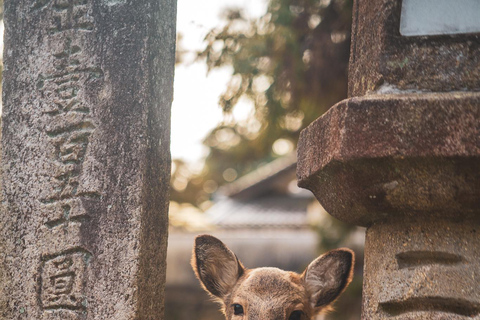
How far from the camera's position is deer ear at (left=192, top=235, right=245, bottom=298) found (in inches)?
98.6

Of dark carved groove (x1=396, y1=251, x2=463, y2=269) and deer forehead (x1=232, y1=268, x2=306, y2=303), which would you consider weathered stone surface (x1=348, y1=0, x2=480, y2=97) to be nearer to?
dark carved groove (x1=396, y1=251, x2=463, y2=269)

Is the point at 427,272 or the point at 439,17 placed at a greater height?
the point at 439,17

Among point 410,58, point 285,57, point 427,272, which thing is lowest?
point 427,272

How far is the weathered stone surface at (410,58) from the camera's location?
5.37 feet

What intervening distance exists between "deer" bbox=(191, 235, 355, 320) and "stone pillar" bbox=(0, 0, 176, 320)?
26 centimetres

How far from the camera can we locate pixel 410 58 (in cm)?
171

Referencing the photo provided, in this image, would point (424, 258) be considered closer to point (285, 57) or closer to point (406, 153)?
point (406, 153)

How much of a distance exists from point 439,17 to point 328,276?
1.32 meters

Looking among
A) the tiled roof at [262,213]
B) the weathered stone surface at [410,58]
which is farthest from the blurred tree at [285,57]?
the tiled roof at [262,213]

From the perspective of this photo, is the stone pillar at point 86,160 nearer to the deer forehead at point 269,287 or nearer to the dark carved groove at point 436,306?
the deer forehead at point 269,287

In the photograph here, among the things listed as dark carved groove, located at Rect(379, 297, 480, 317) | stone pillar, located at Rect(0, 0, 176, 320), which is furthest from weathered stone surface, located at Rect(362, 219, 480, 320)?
stone pillar, located at Rect(0, 0, 176, 320)

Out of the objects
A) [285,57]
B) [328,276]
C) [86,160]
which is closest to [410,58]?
[328,276]

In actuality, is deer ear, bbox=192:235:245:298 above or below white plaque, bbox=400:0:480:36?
below

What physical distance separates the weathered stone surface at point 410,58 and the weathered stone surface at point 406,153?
0.15 m
